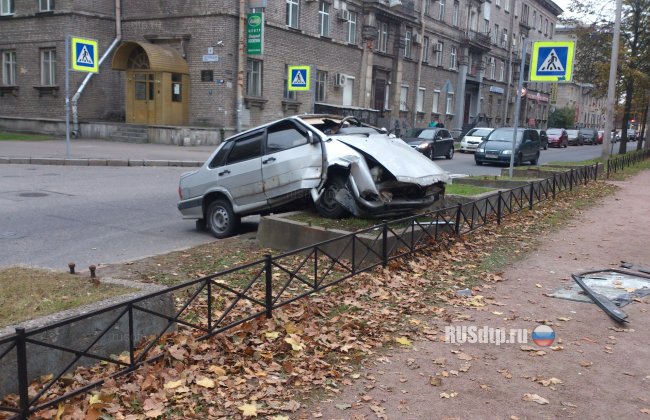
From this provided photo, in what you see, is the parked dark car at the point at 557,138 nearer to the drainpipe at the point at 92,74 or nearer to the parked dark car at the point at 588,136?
the parked dark car at the point at 588,136

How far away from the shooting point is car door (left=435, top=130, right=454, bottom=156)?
27.1 metres

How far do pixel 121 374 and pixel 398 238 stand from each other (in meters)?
4.03

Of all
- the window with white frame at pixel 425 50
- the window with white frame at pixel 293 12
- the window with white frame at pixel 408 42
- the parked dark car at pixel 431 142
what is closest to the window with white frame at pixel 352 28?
the window with white frame at pixel 293 12

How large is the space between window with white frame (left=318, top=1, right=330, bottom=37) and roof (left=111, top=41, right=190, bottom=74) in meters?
8.07

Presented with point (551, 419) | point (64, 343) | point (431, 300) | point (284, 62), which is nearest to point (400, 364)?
point (551, 419)

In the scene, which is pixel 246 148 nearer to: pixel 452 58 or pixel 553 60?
pixel 553 60

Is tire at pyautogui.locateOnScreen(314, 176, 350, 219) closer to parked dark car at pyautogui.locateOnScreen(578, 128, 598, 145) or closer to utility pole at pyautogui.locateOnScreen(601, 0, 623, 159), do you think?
utility pole at pyautogui.locateOnScreen(601, 0, 623, 159)

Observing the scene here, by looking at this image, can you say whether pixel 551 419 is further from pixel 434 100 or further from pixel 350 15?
pixel 434 100

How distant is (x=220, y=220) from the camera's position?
9258 mm

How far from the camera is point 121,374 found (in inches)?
158

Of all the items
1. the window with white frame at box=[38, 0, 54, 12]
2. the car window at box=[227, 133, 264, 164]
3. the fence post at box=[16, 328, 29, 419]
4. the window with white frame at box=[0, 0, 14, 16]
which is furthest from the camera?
the window with white frame at box=[0, 0, 14, 16]

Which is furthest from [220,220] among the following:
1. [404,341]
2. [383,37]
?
[383,37]

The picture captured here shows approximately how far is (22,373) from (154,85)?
24555 millimetres

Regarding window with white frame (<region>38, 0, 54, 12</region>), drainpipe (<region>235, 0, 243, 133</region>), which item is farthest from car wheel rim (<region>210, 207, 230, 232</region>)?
window with white frame (<region>38, 0, 54, 12</region>)
